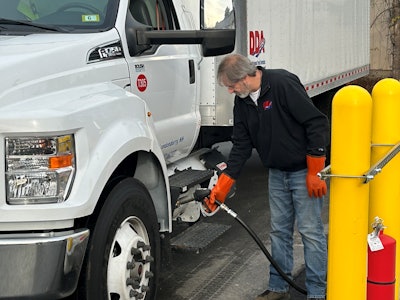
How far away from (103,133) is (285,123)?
4.17 ft

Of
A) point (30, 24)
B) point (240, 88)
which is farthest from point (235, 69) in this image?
point (30, 24)

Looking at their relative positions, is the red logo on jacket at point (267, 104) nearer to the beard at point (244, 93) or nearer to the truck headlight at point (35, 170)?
the beard at point (244, 93)

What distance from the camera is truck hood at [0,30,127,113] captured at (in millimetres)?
3385

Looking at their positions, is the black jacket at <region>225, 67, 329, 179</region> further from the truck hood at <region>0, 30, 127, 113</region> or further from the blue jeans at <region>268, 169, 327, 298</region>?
the truck hood at <region>0, 30, 127, 113</region>

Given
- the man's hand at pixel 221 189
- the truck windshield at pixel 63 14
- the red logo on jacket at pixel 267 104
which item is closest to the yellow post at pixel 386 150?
the red logo on jacket at pixel 267 104

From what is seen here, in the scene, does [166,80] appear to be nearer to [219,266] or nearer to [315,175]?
A: [315,175]

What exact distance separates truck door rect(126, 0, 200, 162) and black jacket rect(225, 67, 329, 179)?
68cm

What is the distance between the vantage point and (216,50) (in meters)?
4.32

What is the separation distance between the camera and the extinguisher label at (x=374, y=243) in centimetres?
348

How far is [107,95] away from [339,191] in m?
1.42

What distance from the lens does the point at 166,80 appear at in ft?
16.3

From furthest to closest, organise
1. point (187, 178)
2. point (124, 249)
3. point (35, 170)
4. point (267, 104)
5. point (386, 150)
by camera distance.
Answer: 1. point (187, 178)
2. point (267, 104)
3. point (386, 150)
4. point (124, 249)
5. point (35, 170)

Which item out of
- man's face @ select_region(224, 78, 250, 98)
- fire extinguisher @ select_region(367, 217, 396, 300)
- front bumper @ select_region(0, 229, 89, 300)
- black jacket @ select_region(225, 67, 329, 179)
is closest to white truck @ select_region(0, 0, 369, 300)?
front bumper @ select_region(0, 229, 89, 300)

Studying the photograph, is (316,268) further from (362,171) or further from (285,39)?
(285,39)
